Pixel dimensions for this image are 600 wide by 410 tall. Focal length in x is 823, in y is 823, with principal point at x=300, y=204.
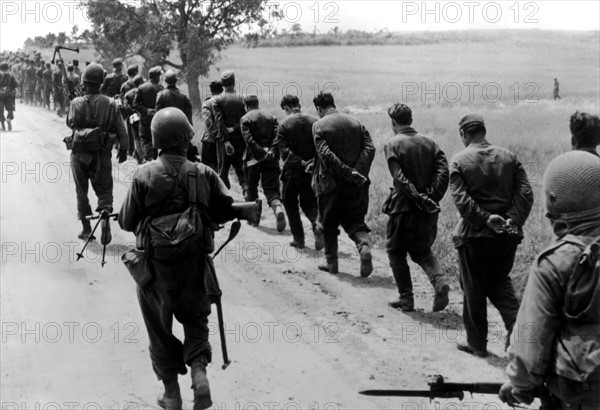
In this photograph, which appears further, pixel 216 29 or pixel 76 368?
pixel 216 29

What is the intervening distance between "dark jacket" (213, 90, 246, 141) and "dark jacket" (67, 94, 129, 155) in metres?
1.99

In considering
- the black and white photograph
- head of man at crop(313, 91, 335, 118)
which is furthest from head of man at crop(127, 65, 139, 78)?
head of man at crop(313, 91, 335, 118)

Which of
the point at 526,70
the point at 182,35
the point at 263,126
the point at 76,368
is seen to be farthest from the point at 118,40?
the point at 526,70

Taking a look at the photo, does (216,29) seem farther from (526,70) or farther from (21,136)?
(526,70)

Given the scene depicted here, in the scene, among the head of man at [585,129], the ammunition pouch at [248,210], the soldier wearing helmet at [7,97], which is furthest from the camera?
the soldier wearing helmet at [7,97]

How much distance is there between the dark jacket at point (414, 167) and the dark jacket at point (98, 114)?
12.4 ft

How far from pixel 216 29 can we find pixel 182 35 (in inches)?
43.9

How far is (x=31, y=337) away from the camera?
7.49m

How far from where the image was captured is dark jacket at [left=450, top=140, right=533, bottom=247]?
275 inches

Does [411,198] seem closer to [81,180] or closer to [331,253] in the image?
[331,253]

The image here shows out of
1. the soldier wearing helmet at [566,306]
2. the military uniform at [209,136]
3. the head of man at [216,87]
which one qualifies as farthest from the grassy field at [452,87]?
the soldier wearing helmet at [566,306]

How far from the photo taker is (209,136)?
12375mm

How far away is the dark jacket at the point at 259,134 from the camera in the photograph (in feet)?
36.6

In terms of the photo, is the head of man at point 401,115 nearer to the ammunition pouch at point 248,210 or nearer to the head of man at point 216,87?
the ammunition pouch at point 248,210
